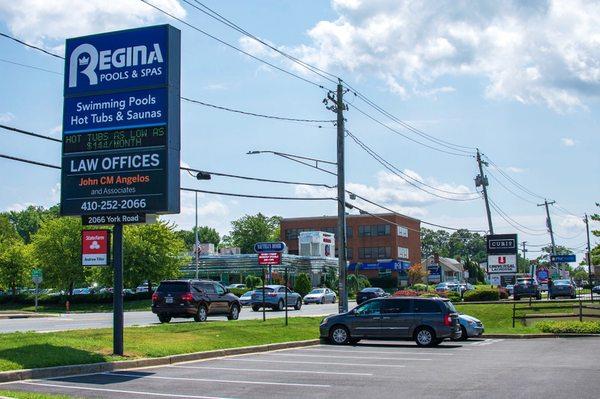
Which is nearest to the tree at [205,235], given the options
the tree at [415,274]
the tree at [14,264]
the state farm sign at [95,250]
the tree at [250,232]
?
the tree at [250,232]

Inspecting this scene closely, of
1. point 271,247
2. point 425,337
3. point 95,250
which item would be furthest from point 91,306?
point 95,250

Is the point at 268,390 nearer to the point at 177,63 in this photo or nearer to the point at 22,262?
the point at 177,63

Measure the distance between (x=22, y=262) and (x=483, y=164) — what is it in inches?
1696

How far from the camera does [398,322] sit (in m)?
23.4

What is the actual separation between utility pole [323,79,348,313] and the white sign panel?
329 inches

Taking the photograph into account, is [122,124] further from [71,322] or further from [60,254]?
[60,254]

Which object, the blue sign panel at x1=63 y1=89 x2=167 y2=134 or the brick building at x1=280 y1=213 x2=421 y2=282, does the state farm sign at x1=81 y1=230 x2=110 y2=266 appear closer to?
the blue sign panel at x1=63 y1=89 x2=167 y2=134

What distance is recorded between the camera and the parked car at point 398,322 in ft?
75.7

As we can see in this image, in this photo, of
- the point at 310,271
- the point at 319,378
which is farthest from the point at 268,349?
the point at 310,271

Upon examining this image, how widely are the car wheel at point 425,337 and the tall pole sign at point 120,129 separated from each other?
9.78 metres

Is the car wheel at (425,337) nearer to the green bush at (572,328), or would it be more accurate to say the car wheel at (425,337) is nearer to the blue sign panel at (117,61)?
the green bush at (572,328)

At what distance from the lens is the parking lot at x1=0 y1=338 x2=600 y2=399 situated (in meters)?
12.3

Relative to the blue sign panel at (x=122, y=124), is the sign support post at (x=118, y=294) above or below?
below

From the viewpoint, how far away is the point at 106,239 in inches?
712
